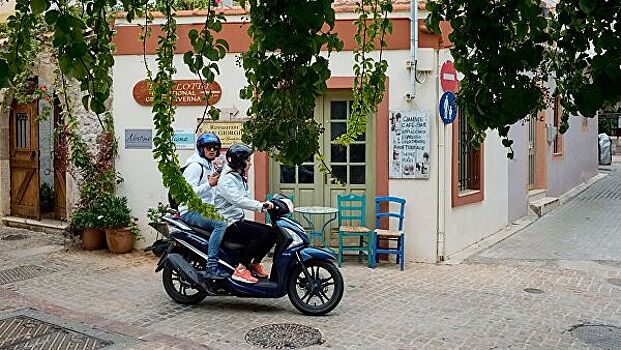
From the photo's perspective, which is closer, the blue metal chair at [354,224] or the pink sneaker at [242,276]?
the pink sneaker at [242,276]

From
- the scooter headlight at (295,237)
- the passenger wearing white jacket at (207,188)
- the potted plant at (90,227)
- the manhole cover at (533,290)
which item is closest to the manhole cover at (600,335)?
the manhole cover at (533,290)

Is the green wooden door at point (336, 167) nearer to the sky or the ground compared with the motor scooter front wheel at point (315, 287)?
nearer to the sky

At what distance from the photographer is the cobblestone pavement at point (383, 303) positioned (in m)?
6.00

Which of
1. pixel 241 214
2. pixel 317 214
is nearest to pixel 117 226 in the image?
pixel 317 214

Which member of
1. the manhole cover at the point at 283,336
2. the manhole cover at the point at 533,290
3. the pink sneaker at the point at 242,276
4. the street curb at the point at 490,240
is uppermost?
the pink sneaker at the point at 242,276

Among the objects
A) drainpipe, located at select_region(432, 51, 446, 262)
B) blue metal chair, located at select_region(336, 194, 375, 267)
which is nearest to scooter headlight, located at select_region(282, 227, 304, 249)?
blue metal chair, located at select_region(336, 194, 375, 267)

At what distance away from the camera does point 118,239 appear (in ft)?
30.9

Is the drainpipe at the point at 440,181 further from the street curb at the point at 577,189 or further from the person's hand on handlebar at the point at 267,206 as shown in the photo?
the street curb at the point at 577,189

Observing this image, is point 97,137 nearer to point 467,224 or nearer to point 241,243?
point 241,243

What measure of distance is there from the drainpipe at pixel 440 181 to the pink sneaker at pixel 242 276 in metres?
3.32

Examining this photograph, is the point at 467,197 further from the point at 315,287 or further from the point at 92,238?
the point at 92,238

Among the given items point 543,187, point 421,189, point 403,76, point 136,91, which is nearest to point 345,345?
point 421,189

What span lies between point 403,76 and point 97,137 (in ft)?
14.5

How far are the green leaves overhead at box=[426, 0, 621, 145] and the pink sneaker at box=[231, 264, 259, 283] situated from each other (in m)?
3.41
